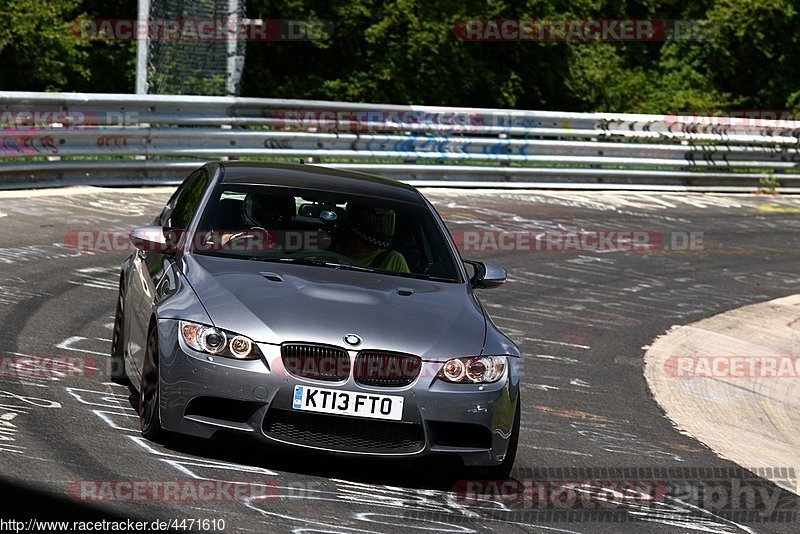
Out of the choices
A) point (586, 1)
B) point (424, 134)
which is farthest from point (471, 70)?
point (424, 134)

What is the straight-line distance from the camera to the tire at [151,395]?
652 centimetres

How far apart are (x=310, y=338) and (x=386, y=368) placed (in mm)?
377

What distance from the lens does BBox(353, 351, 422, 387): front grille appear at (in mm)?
6301

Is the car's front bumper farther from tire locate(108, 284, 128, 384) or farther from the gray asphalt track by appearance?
tire locate(108, 284, 128, 384)

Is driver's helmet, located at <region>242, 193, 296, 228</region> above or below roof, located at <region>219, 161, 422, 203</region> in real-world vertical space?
below

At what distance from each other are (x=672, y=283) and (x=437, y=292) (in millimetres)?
8470
